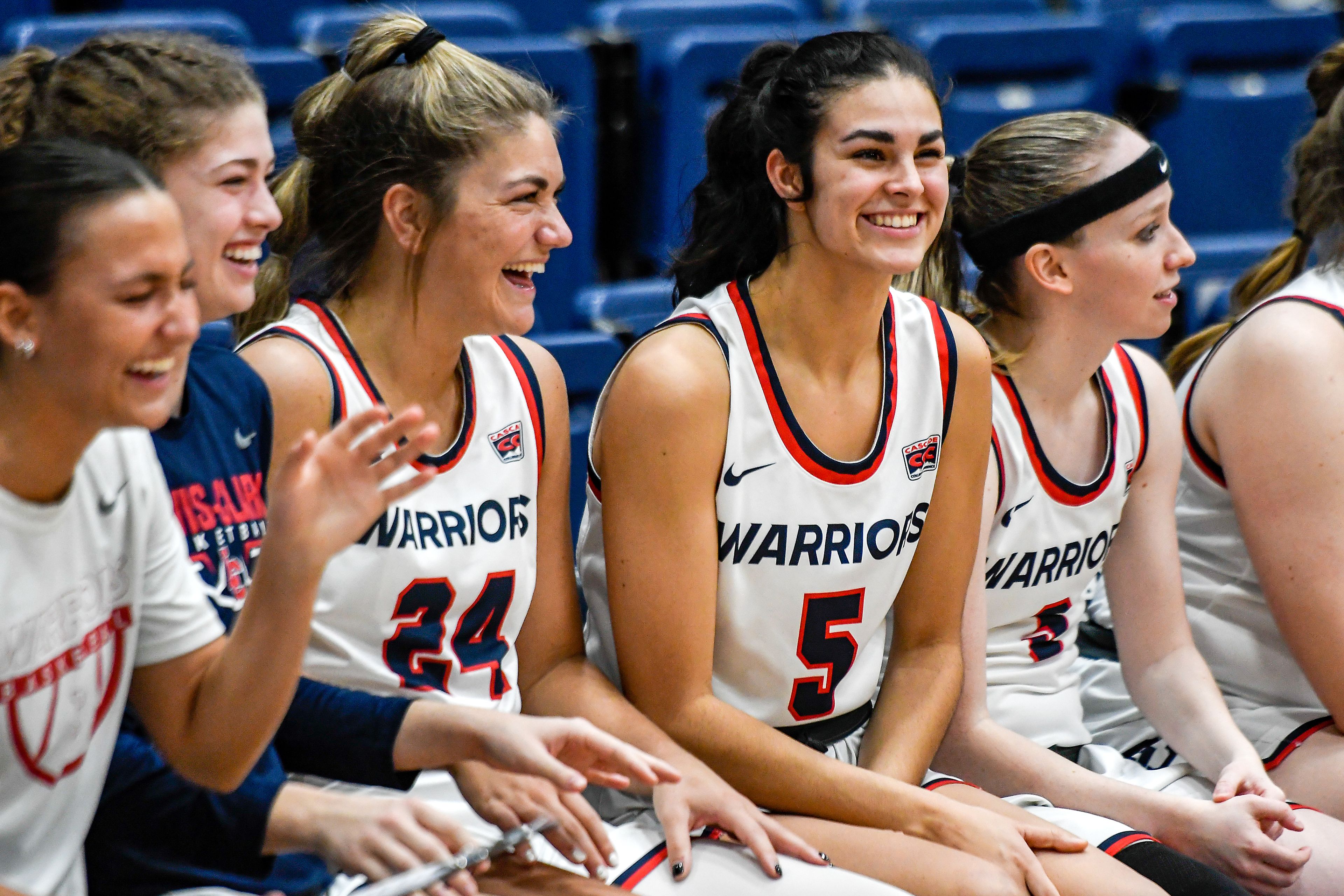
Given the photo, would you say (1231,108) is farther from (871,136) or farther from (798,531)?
(798,531)

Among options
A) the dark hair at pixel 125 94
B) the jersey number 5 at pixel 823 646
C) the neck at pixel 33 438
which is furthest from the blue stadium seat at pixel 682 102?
the neck at pixel 33 438

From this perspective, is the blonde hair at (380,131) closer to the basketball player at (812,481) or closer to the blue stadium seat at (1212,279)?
the basketball player at (812,481)

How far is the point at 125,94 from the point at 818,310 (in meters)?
0.98

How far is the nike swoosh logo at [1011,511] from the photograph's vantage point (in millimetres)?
2369

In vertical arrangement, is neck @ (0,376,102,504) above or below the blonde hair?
below

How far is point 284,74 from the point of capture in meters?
3.21

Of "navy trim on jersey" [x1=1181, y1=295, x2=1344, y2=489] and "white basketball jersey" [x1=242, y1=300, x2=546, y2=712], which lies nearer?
"white basketball jersey" [x1=242, y1=300, x2=546, y2=712]

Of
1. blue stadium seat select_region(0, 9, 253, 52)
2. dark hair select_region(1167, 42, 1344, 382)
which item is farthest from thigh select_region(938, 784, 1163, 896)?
blue stadium seat select_region(0, 9, 253, 52)

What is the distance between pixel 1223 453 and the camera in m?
2.45

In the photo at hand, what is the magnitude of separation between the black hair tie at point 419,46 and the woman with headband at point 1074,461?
92 cm

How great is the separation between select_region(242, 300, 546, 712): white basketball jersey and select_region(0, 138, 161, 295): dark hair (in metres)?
0.59

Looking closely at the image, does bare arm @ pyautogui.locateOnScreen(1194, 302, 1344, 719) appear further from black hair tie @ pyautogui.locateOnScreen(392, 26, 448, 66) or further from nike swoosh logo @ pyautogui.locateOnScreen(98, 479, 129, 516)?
nike swoosh logo @ pyautogui.locateOnScreen(98, 479, 129, 516)

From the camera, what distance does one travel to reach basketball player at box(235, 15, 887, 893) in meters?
1.93

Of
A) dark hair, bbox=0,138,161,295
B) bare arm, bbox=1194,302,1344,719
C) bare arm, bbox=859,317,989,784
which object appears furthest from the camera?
bare arm, bbox=1194,302,1344,719
